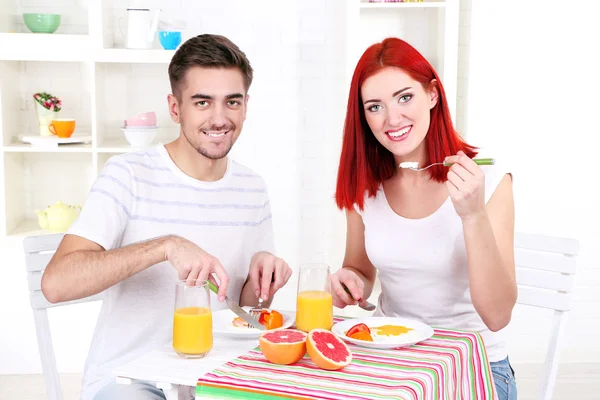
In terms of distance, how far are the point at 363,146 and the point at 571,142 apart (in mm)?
1846

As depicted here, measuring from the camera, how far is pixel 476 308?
6.64 ft

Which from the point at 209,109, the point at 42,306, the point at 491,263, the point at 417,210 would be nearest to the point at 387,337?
the point at 491,263

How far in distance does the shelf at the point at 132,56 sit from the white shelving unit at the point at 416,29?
81 cm

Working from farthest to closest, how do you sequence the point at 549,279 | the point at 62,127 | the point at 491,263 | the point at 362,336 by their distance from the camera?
the point at 62,127 → the point at 549,279 → the point at 491,263 → the point at 362,336

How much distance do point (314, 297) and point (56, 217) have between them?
2.21m

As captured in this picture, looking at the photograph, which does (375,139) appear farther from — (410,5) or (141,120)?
(141,120)

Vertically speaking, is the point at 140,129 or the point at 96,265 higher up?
the point at 140,129

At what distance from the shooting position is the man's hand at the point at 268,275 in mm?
2057

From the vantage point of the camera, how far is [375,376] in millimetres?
1519

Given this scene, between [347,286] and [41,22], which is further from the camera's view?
[41,22]

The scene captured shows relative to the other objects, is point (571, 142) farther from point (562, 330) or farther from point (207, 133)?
point (207, 133)

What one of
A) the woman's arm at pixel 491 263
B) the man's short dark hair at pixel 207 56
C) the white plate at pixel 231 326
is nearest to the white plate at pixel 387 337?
the white plate at pixel 231 326

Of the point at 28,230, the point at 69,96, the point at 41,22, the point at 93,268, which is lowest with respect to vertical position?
the point at 28,230

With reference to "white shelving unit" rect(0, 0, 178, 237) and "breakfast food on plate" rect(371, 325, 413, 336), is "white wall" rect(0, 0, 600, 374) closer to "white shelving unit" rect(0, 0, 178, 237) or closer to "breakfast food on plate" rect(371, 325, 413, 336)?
"white shelving unit" rect(0, 0, 178, 237)
